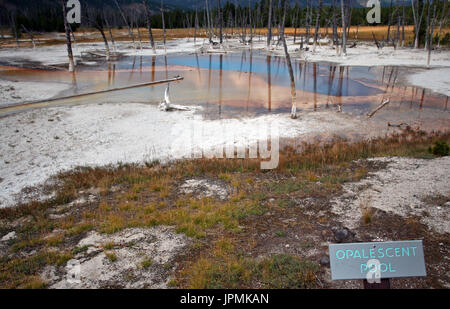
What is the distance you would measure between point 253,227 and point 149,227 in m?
2.35

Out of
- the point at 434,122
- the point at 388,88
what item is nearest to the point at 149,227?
the point at 434,122

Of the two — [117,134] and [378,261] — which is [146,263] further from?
[117,134]

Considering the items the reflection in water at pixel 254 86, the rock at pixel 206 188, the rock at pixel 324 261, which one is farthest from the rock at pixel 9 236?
the reflection in water at pixel 254 86

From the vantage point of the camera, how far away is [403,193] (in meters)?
8.59

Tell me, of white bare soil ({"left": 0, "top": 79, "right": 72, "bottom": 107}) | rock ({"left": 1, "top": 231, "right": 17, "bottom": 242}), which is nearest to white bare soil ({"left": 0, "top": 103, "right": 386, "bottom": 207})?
rock ({"left": 1, "top": 231, "right": 17, "bottom": 242})

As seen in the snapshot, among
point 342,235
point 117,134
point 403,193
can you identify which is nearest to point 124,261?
point 342,235

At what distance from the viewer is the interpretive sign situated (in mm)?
3477

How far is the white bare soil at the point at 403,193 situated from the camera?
751 centimetres

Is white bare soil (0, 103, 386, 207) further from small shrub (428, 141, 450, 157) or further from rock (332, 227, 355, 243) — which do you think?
rock (332, 227, 355, 243)

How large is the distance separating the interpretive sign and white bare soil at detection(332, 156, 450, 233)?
3730mm

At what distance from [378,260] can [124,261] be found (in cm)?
461

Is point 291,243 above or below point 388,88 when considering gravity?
below
